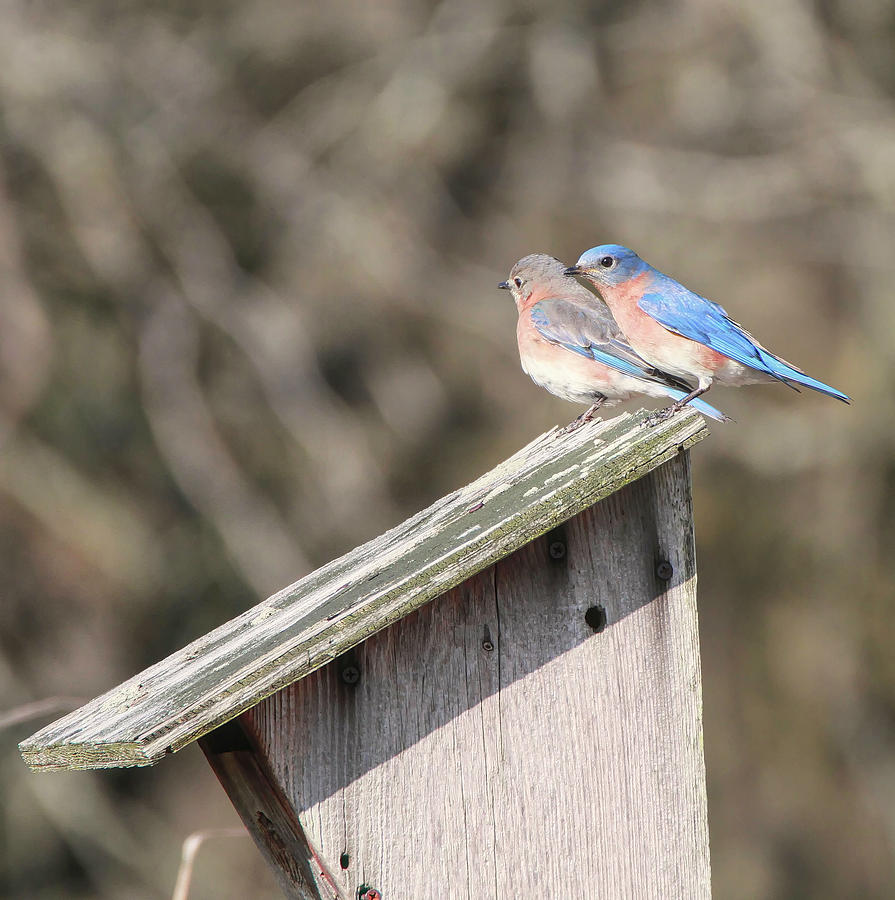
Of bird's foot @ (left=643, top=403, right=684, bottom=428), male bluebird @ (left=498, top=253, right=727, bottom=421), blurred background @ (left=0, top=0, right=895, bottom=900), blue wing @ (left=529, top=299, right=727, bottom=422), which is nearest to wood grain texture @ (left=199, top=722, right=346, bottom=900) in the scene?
bird's foot @ (left=643, top=403, right=684, bottom=428)

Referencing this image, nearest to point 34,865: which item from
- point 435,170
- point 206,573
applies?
point 206,573

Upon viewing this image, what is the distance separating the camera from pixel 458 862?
248 centimetres

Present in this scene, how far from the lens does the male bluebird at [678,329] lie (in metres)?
3.57

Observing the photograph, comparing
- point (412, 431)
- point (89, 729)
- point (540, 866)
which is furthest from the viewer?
point (412, 431)

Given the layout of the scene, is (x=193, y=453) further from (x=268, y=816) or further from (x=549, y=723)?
(x=549, y=723)

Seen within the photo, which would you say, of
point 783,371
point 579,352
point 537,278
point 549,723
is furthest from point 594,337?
point 549,723

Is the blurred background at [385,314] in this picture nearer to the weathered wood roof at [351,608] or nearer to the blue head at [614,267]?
the blue head at [614,267]

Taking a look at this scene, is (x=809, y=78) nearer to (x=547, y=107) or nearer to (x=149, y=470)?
(x=547, y=107)

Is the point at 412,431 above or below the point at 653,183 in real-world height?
below

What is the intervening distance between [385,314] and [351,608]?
5697 millimetres

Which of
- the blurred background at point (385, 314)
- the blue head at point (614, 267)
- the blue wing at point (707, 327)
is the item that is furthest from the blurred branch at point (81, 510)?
the blue wing at point (707, 327)

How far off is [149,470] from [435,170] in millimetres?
2470

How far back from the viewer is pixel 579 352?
4000 mm

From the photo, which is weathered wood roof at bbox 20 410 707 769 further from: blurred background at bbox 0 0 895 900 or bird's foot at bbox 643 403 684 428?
blurred background at bbox 0 0 895 900
